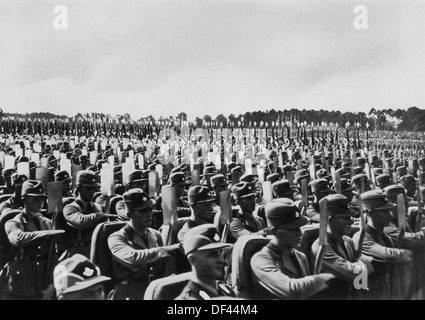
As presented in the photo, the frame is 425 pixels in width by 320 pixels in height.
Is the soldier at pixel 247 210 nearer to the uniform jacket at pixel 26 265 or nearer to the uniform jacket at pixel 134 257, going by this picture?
the uniform jacket at pixel 134 257

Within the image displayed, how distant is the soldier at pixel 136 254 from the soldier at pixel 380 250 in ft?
8.52

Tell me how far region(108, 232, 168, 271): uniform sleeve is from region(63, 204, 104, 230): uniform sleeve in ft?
5.50

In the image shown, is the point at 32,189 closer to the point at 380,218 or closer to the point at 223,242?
the point at 223,242

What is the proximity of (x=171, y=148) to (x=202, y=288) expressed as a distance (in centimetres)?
1204

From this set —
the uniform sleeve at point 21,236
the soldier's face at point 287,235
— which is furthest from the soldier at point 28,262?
the soldier's face at point 287,235

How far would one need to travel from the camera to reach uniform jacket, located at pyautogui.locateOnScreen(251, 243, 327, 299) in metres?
4.98

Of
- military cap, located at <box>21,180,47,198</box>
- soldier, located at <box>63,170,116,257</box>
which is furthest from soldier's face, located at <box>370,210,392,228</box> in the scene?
military cap, located at <box>21,180,47,198</box>

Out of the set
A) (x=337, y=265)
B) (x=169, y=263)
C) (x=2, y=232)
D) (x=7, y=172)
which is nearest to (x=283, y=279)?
(x=337, y=265)

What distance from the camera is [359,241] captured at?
255 inches

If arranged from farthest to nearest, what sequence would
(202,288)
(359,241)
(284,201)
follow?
(359,241)
(284,201)
(202,288)

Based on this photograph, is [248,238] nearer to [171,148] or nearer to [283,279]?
[283,279]
